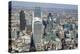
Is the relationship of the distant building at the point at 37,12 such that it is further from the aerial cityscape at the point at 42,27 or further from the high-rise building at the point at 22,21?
the high-rise building at the point at 22,21

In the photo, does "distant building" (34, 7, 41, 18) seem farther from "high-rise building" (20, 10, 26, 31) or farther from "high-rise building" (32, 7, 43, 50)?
"high-rise building" (20, 10, 26, 31)

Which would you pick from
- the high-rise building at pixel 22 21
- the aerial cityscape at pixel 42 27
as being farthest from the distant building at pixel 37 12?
the high-rise building at pixel 22 21

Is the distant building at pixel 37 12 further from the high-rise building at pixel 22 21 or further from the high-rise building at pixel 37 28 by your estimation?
the high-rise building at pixel 22 21

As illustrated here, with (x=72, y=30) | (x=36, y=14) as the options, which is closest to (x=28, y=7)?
(x=36, y=14)

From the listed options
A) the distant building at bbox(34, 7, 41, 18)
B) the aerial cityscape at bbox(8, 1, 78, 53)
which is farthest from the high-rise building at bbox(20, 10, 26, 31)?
the distant building at bbox(34, 7, 41, 18)

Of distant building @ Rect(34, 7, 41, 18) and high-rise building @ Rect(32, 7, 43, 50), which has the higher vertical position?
distant building @ Rect(34, 7, 41, 18)

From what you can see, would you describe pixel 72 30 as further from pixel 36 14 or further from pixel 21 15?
pixel 21 15

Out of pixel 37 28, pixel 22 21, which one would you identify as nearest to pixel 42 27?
pixel 37 28

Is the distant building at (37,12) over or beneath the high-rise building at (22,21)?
over
